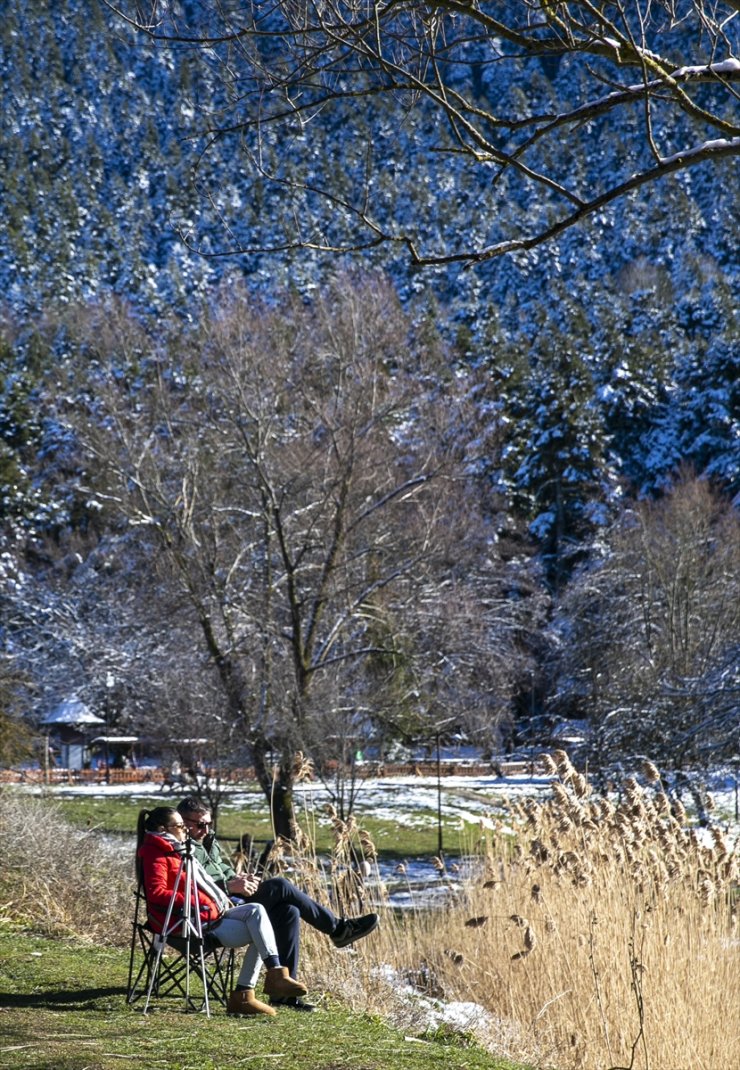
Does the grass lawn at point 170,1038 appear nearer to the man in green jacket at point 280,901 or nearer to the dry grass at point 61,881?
the man in green jacket at point 280,901

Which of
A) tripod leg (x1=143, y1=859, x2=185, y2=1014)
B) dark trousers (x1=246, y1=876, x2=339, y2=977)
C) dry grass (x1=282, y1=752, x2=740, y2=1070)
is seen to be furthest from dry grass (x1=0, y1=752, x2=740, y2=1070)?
tripod leg (x1=143, y1=859, x2=185, y2=1014)

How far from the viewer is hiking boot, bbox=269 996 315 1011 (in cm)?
544

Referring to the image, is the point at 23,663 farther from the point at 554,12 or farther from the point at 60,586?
the point at 554,12

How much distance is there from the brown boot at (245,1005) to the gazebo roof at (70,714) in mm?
27545

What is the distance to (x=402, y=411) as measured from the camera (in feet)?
62.8

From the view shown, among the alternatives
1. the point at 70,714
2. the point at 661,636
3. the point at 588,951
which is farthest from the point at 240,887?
the point at 70,714

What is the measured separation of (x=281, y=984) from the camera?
5.32 m

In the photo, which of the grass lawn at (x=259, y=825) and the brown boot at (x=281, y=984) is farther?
the grass lawn at (x=259, y=825)

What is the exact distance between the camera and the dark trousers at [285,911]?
5605 millimetres

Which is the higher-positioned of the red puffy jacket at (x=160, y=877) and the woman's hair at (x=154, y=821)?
the woman's hair at (x=154, y=821)

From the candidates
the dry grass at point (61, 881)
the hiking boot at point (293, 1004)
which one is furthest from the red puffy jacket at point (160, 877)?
the dry grass at point (61, 881)

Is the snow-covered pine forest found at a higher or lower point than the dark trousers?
higher

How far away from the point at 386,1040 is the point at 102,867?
438 centimetres

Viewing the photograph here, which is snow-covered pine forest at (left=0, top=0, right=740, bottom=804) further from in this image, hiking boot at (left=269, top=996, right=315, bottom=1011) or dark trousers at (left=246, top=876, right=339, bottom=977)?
hiking boot at (left=269, top=996, right=315, bottom=1011)
